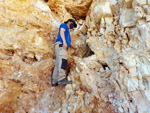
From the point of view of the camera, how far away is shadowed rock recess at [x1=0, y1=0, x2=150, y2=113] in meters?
2.42

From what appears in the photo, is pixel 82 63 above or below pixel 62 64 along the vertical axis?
below

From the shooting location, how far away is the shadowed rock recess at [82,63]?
2.42 metres

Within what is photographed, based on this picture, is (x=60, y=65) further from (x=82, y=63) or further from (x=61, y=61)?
(x=82, y=63)

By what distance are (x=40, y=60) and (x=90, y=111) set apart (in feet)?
6.84

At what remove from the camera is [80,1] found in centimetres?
498

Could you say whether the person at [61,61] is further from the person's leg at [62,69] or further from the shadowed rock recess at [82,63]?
the shadowed rock recess at [82,63]

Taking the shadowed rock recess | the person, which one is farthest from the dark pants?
the shadowed rock recess

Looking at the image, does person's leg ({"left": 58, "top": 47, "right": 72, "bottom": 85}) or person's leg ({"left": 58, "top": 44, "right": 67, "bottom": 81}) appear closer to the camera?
person's leg ({"left": 58, "top": 47, "right": 72, "bottom": 85})

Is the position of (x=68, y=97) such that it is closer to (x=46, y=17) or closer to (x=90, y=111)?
(x=90, y=111)

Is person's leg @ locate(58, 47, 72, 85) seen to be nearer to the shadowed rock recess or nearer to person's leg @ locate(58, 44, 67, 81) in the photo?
person's leg @ locate(58, 44, 67, 81)

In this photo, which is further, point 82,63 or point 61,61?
point 82,63

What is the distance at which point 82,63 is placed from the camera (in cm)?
326

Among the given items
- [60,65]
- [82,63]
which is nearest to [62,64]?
[60,65]

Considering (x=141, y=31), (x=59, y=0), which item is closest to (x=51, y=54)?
(x=141, y=31)
